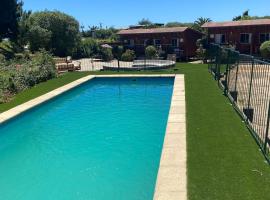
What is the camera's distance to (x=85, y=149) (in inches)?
434

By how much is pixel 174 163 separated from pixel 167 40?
1298 inches

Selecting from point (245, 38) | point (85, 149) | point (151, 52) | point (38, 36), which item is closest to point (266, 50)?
point (245, 38)

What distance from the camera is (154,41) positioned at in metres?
40.6

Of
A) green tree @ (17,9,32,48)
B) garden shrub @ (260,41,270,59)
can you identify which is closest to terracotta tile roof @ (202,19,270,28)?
garden shrub @ (260,41,270,59)

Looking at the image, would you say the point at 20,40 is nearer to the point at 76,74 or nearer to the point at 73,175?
the point at 76,74

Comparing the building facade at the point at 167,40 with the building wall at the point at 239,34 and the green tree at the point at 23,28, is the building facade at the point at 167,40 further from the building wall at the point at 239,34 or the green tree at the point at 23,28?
the green tree at the point at 23,28

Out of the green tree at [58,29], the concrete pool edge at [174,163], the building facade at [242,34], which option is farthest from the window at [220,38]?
the concrete pool edge at [174,163]

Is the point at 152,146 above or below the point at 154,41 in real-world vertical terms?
below

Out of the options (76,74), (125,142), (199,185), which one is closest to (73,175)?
(125,142)

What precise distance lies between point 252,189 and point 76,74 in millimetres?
21944

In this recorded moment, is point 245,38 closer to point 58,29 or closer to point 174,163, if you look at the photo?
point 58,29

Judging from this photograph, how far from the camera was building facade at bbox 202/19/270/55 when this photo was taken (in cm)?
3481

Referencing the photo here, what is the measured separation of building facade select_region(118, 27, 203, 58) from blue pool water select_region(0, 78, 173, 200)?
2076 cm

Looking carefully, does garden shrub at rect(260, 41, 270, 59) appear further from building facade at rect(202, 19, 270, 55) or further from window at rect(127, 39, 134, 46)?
window at rect(127, 39, 134, 46)
